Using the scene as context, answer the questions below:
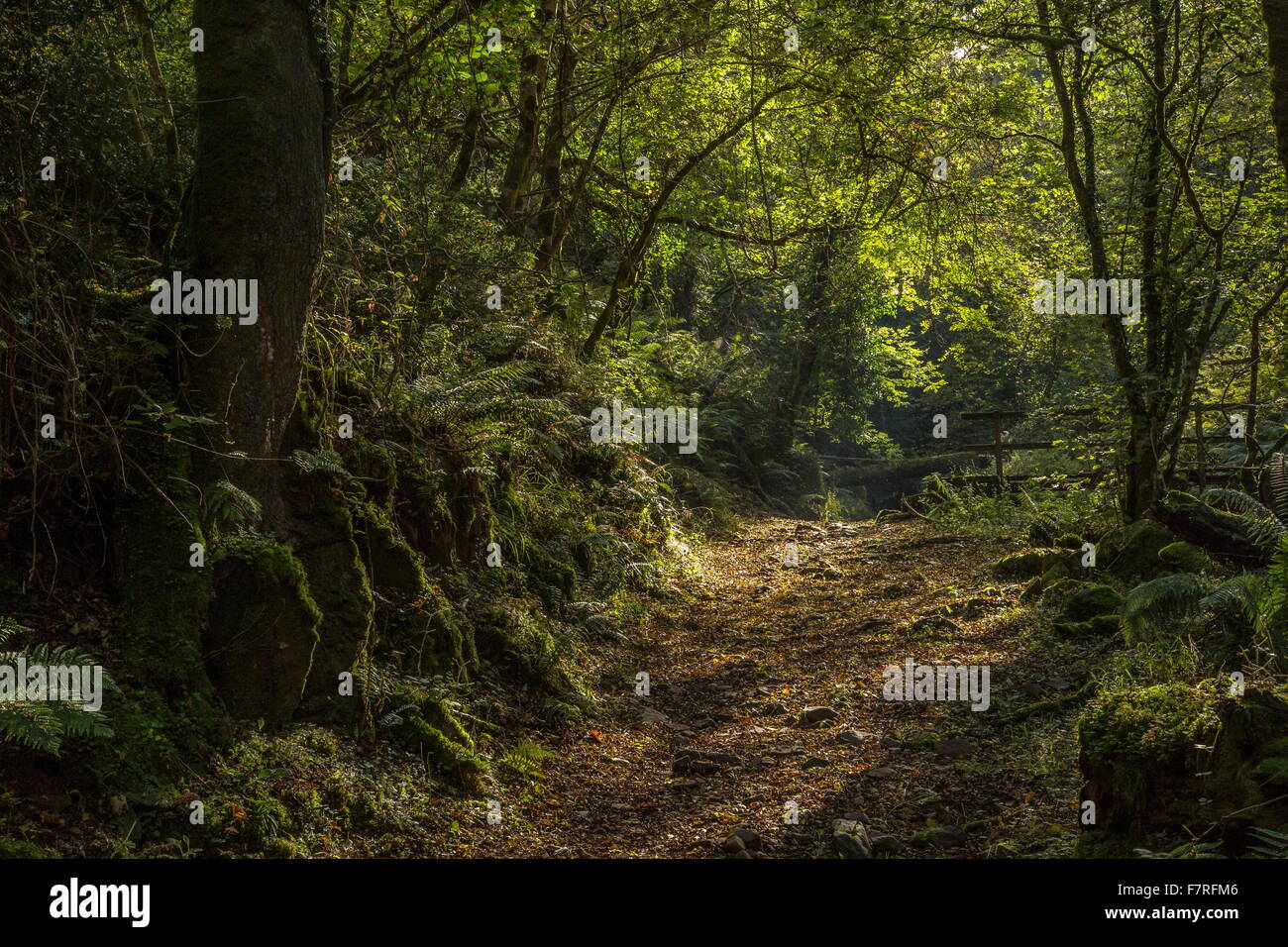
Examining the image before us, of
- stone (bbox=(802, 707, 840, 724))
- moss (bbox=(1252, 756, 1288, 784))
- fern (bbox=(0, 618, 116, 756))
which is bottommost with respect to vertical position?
stone (bbox=(802, 707, 840, 724))

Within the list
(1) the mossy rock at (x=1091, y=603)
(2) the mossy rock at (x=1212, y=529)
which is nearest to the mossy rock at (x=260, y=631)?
(1) the mossy rock at (x=1091, y=603)

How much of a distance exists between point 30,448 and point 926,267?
12.4 m

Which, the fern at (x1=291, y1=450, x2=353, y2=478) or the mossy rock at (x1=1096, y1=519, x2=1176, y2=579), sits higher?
the fern at (x1=291, y1=450, x2=353, y2=478)

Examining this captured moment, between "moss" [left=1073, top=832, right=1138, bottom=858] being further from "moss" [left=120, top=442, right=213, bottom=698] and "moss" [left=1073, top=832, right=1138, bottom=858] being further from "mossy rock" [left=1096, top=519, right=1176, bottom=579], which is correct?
"mossy rock" [left=1096, top=519, right=1176, bottom=579]

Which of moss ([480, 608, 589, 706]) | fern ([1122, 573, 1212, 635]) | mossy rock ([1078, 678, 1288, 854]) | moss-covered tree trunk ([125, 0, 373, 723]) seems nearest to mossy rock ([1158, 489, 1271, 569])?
fern ([1122, 573, 1212, 635])

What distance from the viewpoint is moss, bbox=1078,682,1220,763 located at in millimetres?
4004

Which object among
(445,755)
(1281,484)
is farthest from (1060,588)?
(445,755)

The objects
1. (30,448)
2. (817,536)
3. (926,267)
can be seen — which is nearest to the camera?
(30,448)

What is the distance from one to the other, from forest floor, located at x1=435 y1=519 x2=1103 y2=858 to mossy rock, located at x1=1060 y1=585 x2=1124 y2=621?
0.91ft

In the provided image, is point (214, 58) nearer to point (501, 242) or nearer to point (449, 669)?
point (449, 669)

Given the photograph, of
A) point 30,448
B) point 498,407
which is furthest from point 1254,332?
point 30,448

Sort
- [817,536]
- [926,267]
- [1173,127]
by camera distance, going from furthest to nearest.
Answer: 1. [817,536]
2. [926,267]
3. [1173,127]

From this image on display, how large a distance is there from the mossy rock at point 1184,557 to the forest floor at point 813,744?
117cm
